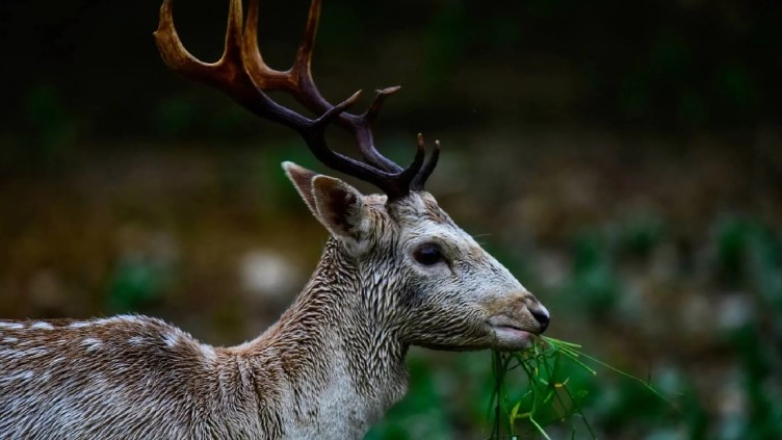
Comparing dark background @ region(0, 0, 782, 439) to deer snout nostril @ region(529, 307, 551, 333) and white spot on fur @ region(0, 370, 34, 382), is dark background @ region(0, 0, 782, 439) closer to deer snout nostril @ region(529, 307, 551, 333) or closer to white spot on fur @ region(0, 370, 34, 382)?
deer snout nostril @ region(529, 307, 551, 333)

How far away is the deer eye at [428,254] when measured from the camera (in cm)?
498

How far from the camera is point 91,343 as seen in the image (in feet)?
15.4

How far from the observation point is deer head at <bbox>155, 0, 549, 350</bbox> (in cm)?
489

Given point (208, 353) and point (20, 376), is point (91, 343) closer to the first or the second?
point (20, 376)

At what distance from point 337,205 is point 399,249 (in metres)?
0.30

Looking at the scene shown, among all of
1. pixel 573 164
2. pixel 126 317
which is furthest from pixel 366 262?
pixel 573 164

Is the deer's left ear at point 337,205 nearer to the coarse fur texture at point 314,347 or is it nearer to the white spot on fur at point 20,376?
the coarse fur texture at point 314,347

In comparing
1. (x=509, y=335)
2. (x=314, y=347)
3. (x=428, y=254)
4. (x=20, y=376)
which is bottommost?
(x=509, y=335)

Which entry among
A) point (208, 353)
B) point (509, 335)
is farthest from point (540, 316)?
point (208, 353)

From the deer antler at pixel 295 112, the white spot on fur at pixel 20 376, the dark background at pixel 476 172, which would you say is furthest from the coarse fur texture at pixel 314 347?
the dark background at pixel 476 172

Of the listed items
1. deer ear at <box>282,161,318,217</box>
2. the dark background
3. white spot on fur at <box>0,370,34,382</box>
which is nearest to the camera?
white spot on fur at <box>0,370,34,382</box>

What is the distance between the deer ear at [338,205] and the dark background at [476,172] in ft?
11.5

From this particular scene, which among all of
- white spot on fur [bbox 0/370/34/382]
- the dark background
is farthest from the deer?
the dark background

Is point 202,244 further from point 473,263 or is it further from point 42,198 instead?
point 473,263
